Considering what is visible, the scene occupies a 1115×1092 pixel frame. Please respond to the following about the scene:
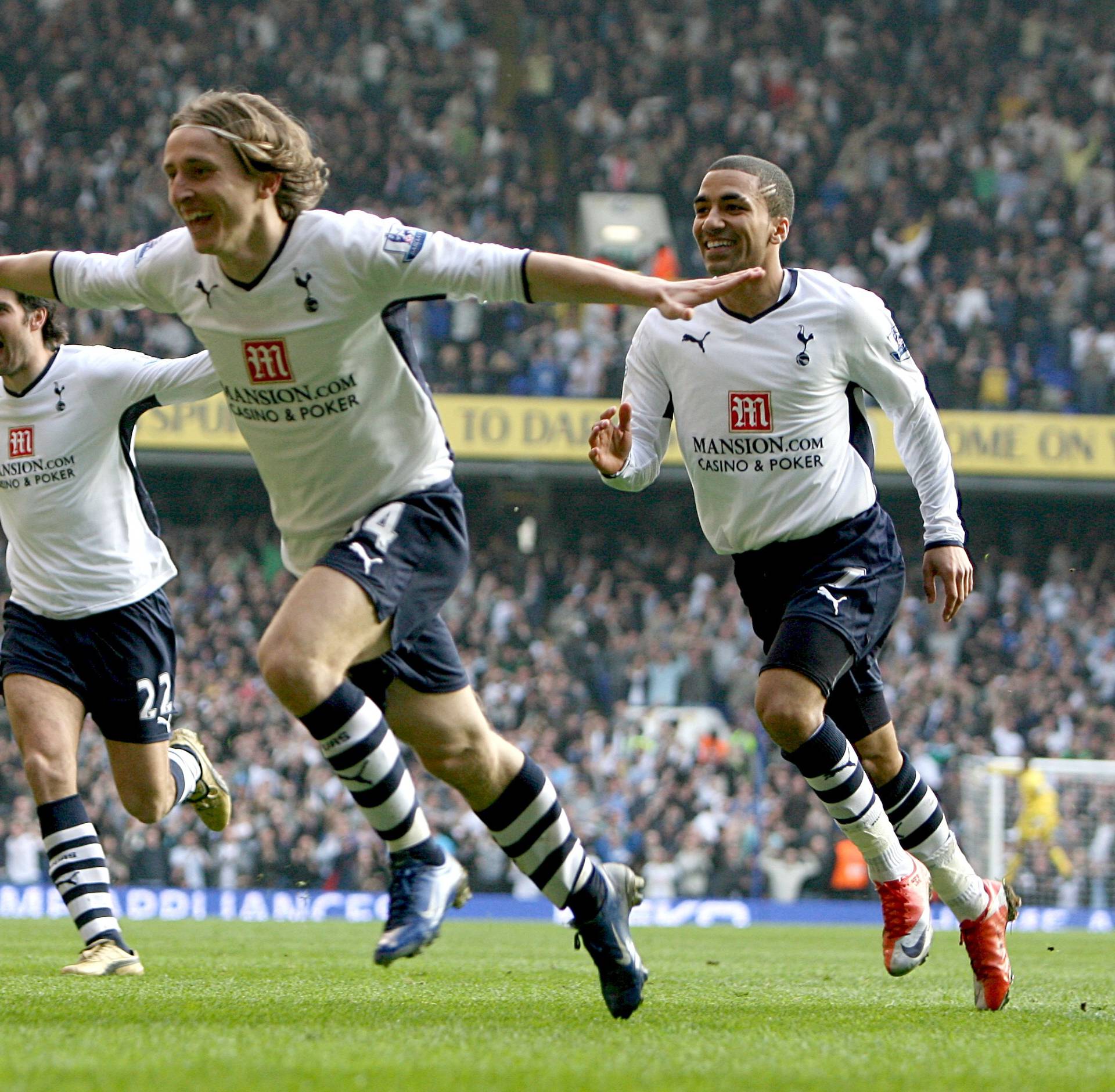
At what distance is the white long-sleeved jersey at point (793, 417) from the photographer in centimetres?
585

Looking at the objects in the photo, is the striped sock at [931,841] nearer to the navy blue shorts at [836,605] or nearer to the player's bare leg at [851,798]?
the player's bare leg at [851,798]

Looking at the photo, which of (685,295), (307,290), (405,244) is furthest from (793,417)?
(307,290)

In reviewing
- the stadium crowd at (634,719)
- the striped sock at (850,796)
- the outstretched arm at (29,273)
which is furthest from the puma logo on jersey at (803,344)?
the stadium crowd at (634,719)

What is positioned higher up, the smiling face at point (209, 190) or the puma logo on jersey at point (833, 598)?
the smiling face at point (209, 190)

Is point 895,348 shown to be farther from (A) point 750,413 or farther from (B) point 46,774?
(B) point 46,774

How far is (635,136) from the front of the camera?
2619cm

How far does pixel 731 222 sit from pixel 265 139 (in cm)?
191

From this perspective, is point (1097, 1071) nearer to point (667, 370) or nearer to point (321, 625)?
point (321, 625)

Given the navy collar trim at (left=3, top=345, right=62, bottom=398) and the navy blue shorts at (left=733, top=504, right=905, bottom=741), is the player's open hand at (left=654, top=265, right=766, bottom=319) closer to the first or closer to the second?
the navy blue shorts at (left=733, top=504, right=905, bottom=741)

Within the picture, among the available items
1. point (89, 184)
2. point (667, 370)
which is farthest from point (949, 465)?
point (89, 184)

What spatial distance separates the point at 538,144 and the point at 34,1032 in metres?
23.3

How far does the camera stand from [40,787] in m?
6.32

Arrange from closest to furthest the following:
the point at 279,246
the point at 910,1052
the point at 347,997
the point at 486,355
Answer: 1. the point at 910,1052
2. the point at 279,246
3. the point at 347,997
4. the point at 486,355

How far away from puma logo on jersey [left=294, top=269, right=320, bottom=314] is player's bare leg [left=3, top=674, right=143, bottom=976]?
8.28 ft
